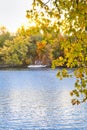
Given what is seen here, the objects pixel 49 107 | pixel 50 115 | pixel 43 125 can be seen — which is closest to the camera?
pixel 43 125

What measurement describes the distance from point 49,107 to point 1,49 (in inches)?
2955

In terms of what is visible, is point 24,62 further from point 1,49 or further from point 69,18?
point 69,18

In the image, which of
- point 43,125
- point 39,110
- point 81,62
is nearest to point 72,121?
point 43,125

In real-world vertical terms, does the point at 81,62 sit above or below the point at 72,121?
above

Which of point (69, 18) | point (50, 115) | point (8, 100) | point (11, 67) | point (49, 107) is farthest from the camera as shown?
point (11, 67)

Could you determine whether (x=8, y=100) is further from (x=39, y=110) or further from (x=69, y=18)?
(x=69, y=18)

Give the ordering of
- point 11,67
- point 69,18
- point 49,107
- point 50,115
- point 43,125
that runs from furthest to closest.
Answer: point 11,67 → point 49,107 → point 50,115 → point 43,125 → point 69,18

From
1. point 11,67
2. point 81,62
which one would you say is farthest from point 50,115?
point 11,67

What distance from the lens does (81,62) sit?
154 inches

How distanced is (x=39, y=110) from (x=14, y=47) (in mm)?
74925

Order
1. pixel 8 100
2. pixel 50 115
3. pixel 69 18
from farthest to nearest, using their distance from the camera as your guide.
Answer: pixel 8 100
pixel 50 115
pixel 69 18

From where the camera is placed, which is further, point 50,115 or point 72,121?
point 50,115

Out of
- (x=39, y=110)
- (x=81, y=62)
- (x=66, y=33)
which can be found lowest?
(x=39, y=110)

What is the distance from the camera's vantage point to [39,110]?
979 inches
